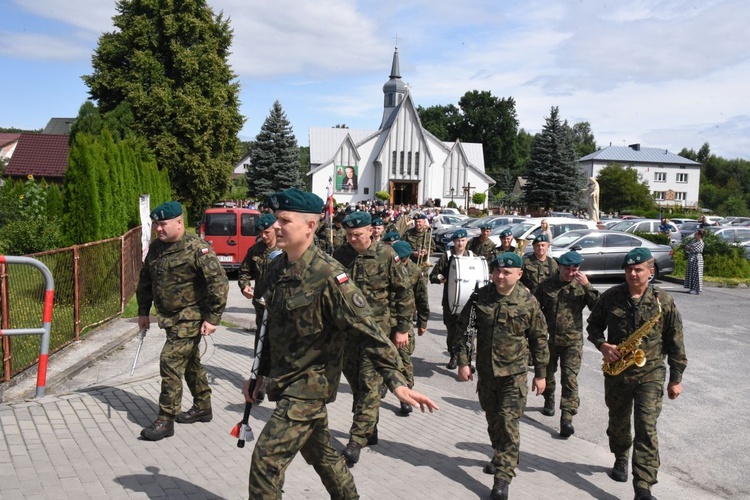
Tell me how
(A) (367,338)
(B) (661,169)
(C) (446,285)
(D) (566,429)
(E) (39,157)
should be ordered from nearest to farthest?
(A) (367,338)
(D) (566,429)
(C) (446,285)
(E) (39,157)
(B) (661,169)

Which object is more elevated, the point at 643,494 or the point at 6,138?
the point at 6,138

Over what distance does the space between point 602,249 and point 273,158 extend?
45.1 metres

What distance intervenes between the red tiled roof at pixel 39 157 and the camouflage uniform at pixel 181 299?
50.3m

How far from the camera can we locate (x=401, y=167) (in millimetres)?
71562

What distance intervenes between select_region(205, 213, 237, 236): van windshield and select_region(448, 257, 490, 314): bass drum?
1031 centimetres

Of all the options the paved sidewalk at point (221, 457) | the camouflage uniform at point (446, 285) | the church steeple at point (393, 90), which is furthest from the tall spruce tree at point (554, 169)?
the paved sidewalk at point (221, 457)

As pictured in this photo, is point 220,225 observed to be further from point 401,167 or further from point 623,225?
point 401,167

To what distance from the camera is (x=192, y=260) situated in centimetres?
570

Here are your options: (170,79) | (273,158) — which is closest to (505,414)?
(170,79)

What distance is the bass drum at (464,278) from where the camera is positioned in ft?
26.7

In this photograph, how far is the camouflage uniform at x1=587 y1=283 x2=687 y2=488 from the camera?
196 inches

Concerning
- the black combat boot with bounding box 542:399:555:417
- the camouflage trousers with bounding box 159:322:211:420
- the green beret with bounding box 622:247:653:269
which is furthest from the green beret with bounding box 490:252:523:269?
the camouflage trousers with bounding box 159:322:211:420

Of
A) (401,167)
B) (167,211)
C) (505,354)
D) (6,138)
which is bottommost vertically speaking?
(505,354)

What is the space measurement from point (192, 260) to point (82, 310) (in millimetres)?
4481
